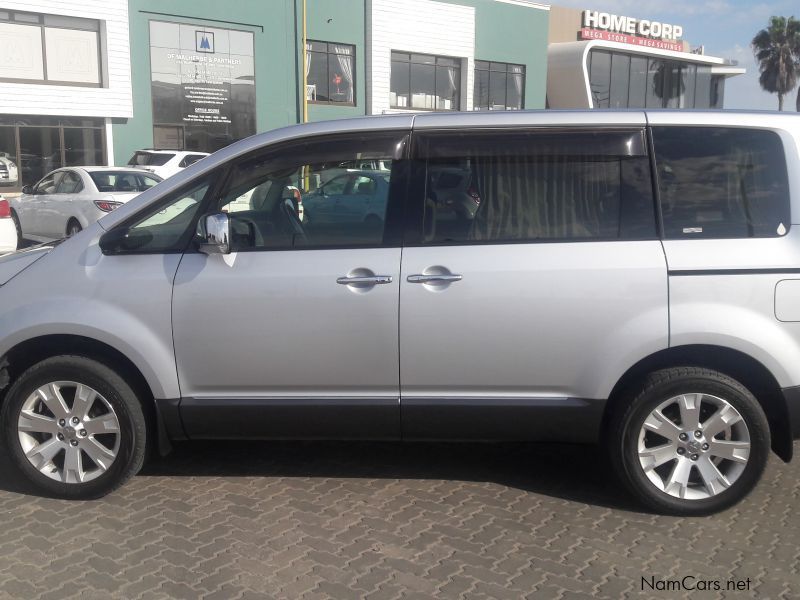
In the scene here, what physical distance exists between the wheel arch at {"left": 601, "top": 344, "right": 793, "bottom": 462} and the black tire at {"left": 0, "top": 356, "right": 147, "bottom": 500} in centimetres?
238

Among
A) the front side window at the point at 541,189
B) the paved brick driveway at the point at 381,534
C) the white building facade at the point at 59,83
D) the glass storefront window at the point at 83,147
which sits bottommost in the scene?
the paved brick driveway at the point at 381,534

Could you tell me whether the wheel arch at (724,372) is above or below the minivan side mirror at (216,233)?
below

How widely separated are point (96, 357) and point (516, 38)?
3610 centimetres

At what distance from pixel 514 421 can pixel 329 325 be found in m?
1.03

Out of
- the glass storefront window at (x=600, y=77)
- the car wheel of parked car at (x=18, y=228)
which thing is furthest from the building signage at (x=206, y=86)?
the glass storefront window at (x=600, y=77)

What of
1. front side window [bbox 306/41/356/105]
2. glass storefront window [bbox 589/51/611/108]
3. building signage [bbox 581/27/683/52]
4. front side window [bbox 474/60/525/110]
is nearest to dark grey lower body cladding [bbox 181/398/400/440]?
front side window [bbox 306/41/356/105]

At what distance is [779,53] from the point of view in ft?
189

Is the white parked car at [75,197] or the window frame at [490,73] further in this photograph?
the window frame at [490,73]

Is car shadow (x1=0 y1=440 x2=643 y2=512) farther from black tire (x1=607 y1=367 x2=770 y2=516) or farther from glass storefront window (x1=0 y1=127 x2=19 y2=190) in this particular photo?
glass storefront window (x1=0 y1=127 x2=19 y2=190)

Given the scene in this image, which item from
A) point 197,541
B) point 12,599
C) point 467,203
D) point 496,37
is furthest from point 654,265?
point 496,37

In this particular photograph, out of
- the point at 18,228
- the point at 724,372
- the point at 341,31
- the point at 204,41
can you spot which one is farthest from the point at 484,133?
the point at 341,31

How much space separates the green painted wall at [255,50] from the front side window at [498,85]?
9.48m

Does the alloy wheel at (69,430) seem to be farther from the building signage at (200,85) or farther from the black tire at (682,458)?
the building signage at (200,85)

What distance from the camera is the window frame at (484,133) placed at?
3.97m
